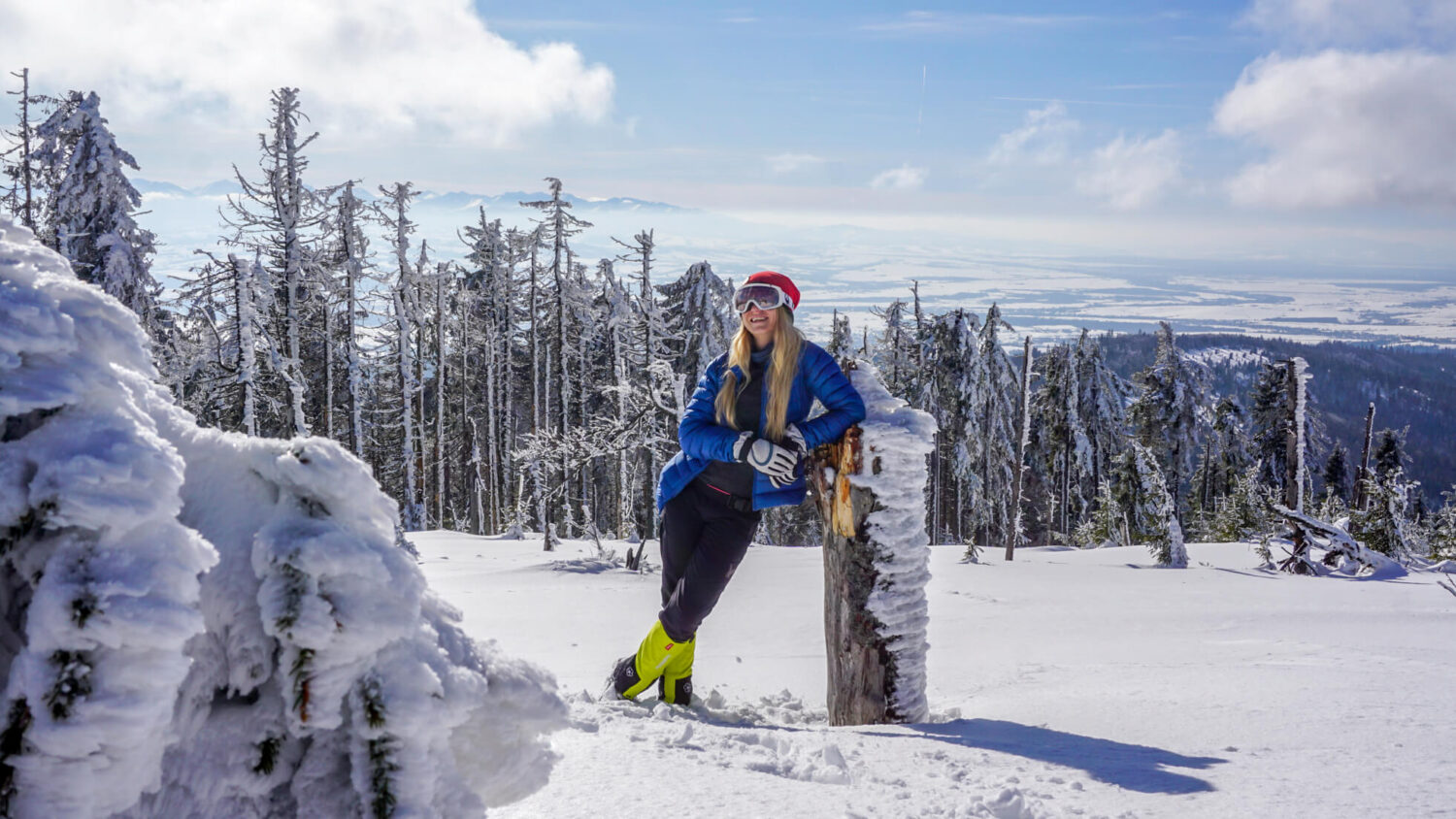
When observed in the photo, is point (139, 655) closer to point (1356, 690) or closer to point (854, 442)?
point (854, 442)

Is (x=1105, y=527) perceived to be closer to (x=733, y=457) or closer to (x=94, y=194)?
(x=733, y=457)

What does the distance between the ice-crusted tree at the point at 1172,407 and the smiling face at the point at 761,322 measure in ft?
125

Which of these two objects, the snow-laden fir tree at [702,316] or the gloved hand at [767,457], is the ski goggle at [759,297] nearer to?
the gloved hand at [767,457]

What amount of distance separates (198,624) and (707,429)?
3.14m

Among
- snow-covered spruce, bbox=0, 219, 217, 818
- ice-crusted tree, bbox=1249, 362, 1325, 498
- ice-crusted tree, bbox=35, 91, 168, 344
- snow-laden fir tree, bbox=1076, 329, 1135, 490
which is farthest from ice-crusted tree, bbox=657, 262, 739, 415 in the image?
snow-covered spruce, bbox=0, 219, 217, 818

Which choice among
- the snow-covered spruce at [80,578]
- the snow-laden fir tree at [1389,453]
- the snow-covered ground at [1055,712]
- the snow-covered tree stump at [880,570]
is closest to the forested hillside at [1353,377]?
the snow-laden fir tree at [1389,453]

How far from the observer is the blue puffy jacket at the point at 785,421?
4129mm

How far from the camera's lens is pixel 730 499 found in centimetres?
422

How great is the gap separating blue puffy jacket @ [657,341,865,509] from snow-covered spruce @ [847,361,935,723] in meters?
0.16

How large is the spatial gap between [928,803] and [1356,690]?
7.88 feet

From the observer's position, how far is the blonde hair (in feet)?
13.7

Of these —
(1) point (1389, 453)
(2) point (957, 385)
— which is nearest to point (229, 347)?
(2) point (957, 385)

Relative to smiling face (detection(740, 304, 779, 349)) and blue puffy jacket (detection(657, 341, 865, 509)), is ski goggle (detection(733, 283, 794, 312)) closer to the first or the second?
smiling face (detection(740, 304, 779, 349))

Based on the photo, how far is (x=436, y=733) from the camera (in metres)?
1.31
